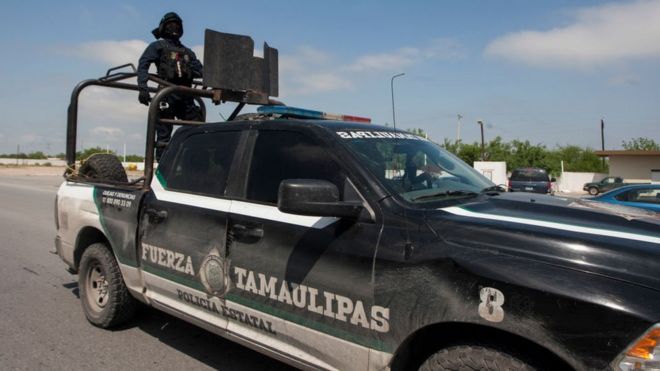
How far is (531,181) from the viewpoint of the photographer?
22203 millimetres

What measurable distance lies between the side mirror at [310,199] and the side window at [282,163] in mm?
322

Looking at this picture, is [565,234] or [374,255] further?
[374,255]

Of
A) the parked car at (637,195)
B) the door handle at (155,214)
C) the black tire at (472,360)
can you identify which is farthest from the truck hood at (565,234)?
the parked car at (637,195)

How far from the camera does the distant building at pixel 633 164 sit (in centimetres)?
4056

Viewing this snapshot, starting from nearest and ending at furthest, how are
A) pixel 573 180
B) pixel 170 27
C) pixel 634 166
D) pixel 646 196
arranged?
pixel 170 27
pixel 646 196
pixel 634 166
pixel 573 180

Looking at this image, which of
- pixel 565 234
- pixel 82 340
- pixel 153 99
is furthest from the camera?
pixel 153 99

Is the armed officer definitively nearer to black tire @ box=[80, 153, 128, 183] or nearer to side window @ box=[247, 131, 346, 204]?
black tire @ box=[80, 153, 128, 183]

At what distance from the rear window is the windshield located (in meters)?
20.3

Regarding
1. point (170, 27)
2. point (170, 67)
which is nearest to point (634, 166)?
point (170, 27)

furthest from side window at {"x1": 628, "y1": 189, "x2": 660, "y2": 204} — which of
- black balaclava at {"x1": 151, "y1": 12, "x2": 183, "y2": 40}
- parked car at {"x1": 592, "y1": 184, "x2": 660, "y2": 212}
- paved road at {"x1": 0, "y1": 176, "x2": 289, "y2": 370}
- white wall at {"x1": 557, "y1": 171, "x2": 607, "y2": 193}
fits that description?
white wall at {"x1": 557, "y1": 171, "x2": 607, "y2": 193}

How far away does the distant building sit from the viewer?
40562 millimetres

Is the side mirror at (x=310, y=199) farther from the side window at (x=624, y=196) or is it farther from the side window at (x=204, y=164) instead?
the side window at (x=624, y=196)

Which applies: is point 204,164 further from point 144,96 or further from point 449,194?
point 144,96

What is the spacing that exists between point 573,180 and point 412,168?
150 feet
